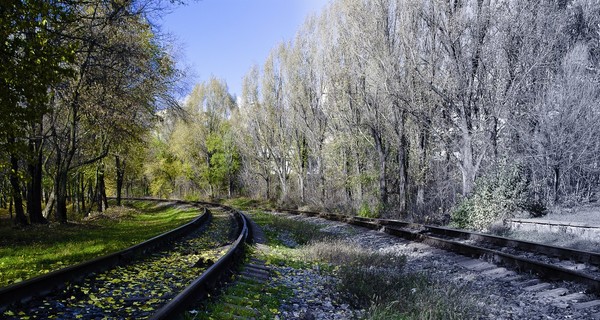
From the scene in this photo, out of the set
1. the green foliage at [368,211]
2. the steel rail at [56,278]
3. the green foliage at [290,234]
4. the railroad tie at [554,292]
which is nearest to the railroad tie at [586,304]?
the railroad tie at [554,292]

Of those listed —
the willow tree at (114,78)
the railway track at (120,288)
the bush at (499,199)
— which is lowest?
the railway track at (120,288)

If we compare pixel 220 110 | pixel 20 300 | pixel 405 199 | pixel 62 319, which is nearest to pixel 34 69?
pixel 20 300

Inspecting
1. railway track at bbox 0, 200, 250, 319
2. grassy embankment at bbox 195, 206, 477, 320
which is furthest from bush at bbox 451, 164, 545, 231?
railway track at bbox 0, 200, 250, 319

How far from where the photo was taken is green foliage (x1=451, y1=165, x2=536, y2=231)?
46.2ft

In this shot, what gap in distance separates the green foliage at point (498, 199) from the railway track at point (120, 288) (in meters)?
9.36

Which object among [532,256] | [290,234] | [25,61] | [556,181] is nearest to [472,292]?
[532,256]

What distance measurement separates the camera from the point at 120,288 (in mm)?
5852

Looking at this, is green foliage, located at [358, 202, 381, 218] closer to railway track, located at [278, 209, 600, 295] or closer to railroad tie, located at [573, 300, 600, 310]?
railway track, located at [278, 209, 600, 295]

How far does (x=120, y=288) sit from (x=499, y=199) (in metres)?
12.4

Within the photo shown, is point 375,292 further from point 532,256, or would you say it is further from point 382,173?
point 382,173

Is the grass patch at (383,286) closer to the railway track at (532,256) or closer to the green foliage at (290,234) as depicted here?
the railway track at (532,256)

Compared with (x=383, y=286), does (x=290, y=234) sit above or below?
below

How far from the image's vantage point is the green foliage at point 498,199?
14070mm

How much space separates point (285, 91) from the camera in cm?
3750
